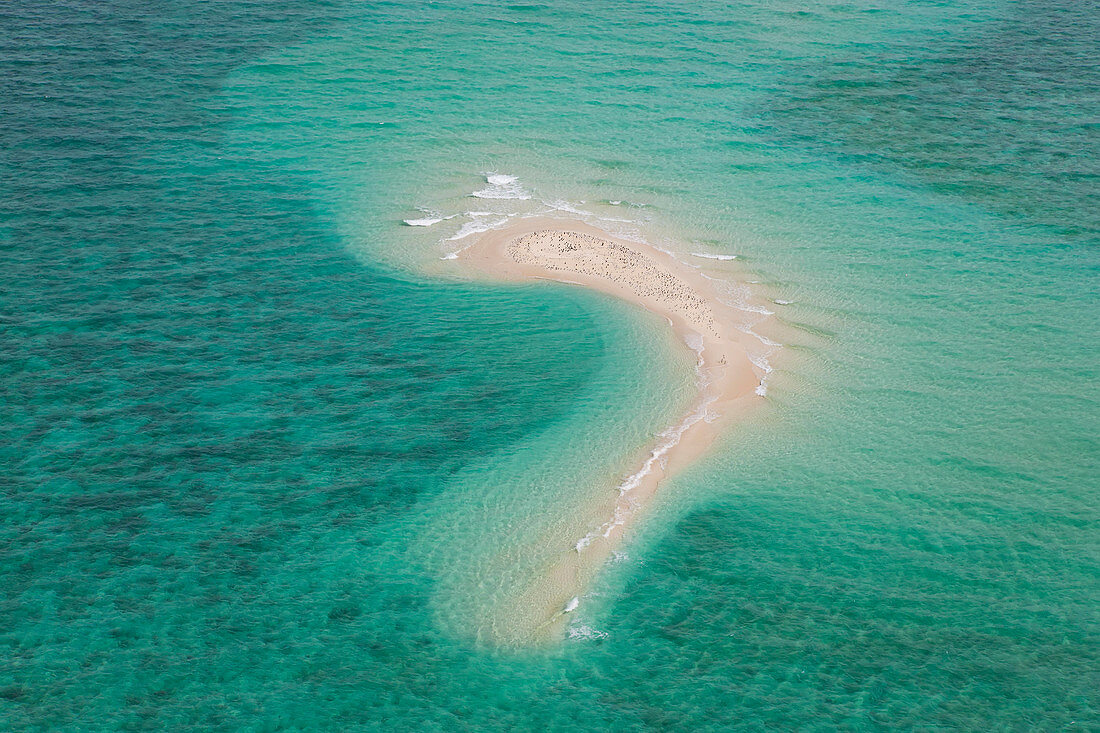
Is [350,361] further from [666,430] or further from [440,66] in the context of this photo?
[440,66]

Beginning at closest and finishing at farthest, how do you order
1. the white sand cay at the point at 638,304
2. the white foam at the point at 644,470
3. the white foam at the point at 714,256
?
the white sand cay at the point at 638,304, the white foam at the point at 644,470, the white foam at the point at 714,256

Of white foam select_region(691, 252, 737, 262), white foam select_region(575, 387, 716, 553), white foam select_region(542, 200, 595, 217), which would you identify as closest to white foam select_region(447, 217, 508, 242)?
white foam select_region(542, 200, 595, 217)

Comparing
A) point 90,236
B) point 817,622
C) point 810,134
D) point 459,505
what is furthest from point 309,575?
point 810,134

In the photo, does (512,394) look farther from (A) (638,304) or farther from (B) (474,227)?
(B) (474,227)

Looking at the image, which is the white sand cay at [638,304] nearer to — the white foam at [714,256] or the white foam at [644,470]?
the white foam at [644,470]

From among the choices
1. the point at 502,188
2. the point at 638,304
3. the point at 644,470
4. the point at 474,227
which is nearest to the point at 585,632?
the point at 644,470

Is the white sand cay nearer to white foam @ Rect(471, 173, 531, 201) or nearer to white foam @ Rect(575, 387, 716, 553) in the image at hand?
white foam @ Rect(575, 387, 716, 553)

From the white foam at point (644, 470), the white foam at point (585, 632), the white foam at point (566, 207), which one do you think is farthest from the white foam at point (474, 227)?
the white foam at point (585, 632)
